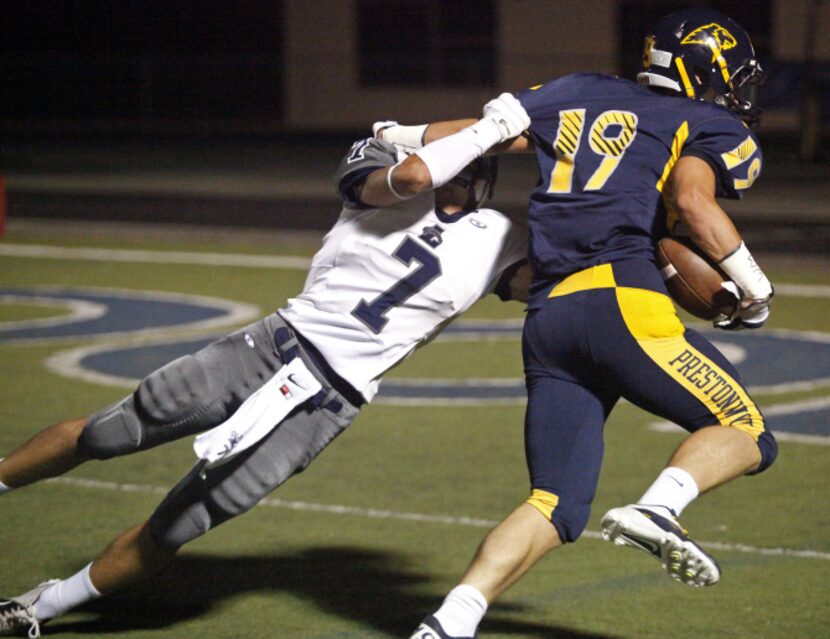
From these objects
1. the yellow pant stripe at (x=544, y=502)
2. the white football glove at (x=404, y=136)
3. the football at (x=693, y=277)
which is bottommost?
the yellow pant stripe at (x=544, y=502)

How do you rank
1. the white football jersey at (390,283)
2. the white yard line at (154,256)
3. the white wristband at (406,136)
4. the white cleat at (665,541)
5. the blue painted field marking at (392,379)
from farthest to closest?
the white yard line at (154,256) < the blue painted field marking at (392,379) < the white wristband at (406,136) < the white football jersey at (390,283) < the white cleat at (665,541)

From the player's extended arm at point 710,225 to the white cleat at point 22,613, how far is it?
6.93 feet

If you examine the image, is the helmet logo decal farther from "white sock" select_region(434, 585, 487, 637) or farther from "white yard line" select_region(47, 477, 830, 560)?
"white yard line" select_region(47, 477, 830, 560)

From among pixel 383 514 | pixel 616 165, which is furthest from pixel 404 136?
pixel 383 514

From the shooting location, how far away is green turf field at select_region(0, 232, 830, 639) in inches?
199

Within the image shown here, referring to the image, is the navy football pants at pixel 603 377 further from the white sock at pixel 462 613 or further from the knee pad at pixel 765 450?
the white sock at pixel 462 613

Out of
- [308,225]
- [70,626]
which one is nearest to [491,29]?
[308,225]

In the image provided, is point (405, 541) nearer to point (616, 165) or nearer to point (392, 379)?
point (616, 165)

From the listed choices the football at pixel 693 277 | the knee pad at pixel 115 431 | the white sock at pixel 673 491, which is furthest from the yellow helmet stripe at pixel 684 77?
the knee pad at pixel 115 431

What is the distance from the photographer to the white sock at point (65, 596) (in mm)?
4723

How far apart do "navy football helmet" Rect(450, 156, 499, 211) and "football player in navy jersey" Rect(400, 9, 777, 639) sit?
161 millimetres

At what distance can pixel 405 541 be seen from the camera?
5.98 m

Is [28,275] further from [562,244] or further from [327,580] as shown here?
[562,244]

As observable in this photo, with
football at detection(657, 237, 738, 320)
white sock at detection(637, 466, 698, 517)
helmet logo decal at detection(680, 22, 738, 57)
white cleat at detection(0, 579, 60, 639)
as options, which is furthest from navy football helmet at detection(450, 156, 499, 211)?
white cleat at detection(0, 579, 60, 639)
